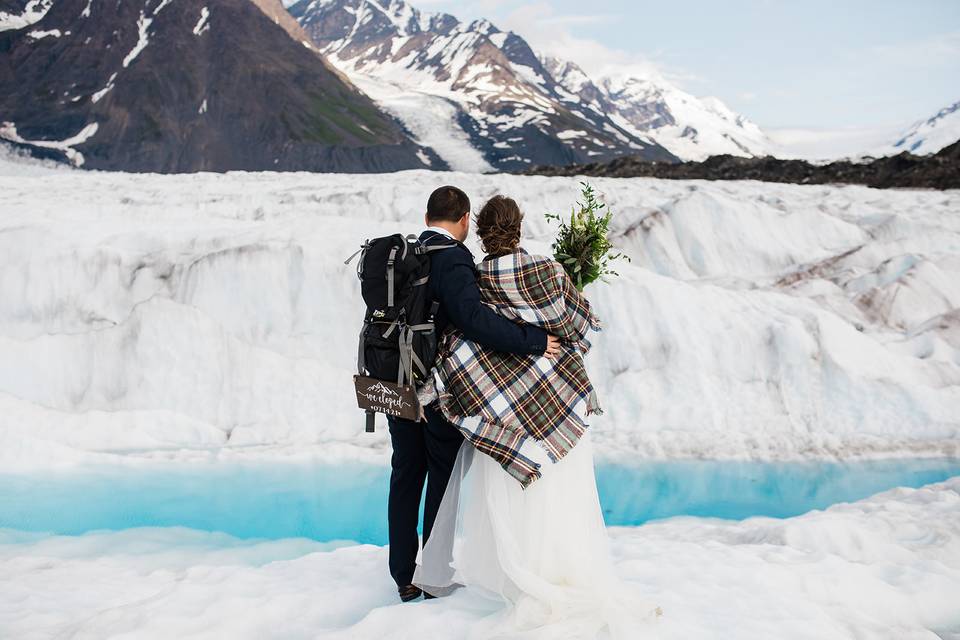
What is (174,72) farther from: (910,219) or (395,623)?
(395,623)

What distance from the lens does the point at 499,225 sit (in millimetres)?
3639

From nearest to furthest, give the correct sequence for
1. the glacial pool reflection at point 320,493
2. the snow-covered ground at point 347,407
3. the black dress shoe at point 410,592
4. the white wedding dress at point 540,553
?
the white wedding dress at point 540,553 → the black dress shoe at point 410,592 → the snow-covered ground at point 347,407 → the glacial pool reflection at point 320,493

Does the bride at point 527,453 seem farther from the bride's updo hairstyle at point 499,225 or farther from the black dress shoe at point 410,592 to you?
the black dress shoe at point 410,592

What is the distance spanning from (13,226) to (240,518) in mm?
7750

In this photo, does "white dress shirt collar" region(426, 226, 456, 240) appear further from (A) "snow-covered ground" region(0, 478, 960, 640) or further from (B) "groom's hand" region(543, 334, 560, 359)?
(A) "snow-covered ground" region(0, 478, 960, 640)

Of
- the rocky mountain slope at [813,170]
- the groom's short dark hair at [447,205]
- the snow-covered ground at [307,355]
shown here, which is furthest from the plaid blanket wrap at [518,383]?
the rocky mountain slope at [813,170]

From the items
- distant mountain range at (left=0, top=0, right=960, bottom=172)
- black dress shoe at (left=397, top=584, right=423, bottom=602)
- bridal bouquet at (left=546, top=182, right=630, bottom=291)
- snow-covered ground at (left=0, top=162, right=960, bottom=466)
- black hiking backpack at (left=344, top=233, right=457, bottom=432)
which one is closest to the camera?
black hiking backpack at (left=344, top=233, right=457, bottom=432)

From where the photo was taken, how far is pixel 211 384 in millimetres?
10484

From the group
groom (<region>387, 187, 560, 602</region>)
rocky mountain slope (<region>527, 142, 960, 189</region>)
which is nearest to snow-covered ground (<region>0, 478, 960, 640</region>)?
groom (<region>387, 187, 560, 602</region>)

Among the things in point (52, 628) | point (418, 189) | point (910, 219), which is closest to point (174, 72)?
point (418, 189)

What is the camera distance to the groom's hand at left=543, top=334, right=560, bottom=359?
364 centimetres

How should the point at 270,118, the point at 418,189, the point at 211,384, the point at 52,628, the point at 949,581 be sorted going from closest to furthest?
1. the point at 52,628
2. the point at 949,581
3. the point at 211,384
4. the point at 418,189
5. the point at 270,118

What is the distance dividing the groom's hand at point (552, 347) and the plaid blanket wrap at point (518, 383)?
0.10ft

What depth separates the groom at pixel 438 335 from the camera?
351 centimetres
